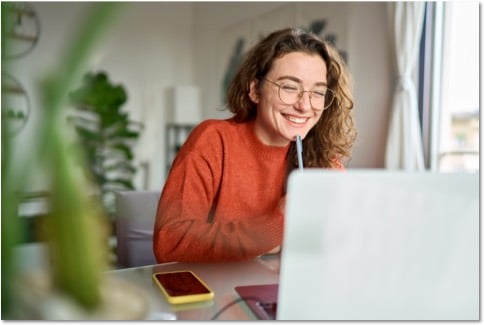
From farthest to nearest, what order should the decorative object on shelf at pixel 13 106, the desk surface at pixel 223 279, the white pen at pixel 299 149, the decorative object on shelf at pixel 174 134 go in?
the decorative object on shelf at pixel 174 134 → the white pen at pixel 299 149 → the desk surface at pixel 223 279 → the decorative object on shelf at pixel 13 106

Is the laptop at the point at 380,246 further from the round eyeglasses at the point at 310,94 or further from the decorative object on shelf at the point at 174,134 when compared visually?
the decorative object on shelf at the point at 174,134

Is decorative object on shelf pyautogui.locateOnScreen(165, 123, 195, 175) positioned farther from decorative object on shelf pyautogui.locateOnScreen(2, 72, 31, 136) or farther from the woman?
decorative object on shelf pyautogui.locateOnScreen(2, 72, 31, 136)

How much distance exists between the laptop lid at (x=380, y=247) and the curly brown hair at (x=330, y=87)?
28 cm

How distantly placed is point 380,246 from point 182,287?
27 centimetres

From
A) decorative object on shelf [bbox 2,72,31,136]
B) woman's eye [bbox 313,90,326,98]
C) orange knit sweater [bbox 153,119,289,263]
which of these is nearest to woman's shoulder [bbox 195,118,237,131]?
orange knit sweater [bbox 153,119,289,263]

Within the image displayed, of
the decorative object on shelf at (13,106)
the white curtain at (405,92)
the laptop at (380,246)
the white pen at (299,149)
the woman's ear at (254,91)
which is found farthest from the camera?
the white curtain at (405,92)

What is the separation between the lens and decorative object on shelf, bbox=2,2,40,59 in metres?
0.17

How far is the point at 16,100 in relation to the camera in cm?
17

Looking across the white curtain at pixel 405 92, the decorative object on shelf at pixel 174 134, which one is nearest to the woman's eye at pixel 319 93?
the white curtain at pixel 405 92

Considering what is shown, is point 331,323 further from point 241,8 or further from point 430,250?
point 241,8

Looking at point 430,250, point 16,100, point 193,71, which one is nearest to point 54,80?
point 16,100

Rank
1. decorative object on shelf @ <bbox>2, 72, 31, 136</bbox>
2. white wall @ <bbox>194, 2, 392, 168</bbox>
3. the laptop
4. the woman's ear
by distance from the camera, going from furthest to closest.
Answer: white wall @ <bbox>194, 2, 392, 168</bbox> < the woman's ear < the laptop < decorative object on shelf @ <bbox>2, 72, 31, 136</bbox>

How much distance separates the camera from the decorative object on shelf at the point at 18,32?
17 centimetres

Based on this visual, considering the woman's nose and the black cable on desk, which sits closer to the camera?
the black cable on desk
